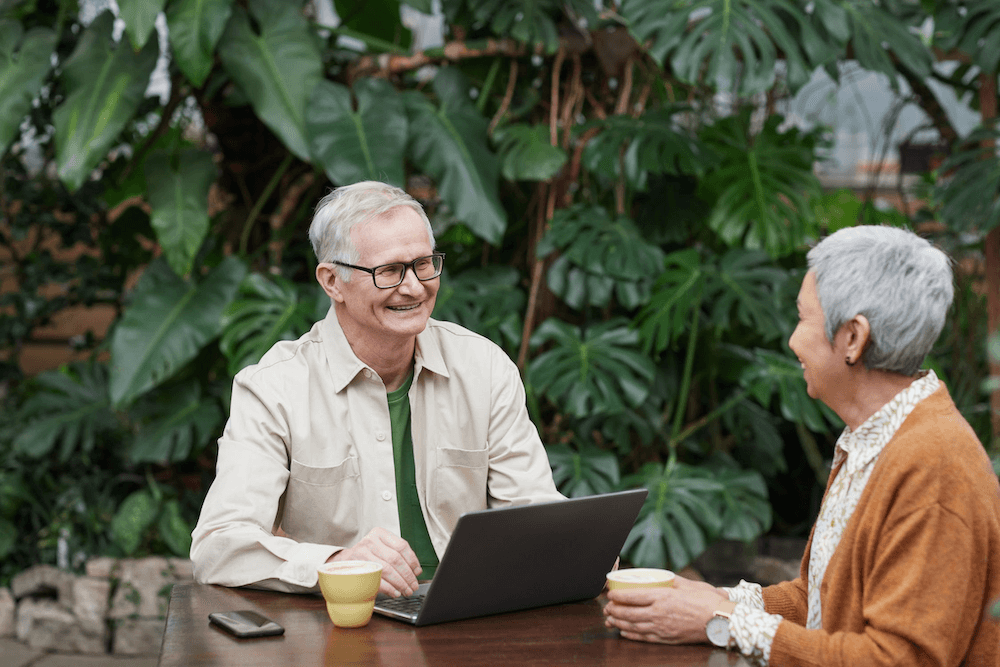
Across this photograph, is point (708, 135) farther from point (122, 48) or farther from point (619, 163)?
point (122, 48)

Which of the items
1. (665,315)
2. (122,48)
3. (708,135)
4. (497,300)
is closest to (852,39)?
(708,135)

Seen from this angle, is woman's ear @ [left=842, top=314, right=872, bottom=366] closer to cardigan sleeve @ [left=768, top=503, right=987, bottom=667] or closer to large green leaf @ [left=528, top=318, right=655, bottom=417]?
cardigan sleeve @ [left=768, top=503, right=987, bottom=667]

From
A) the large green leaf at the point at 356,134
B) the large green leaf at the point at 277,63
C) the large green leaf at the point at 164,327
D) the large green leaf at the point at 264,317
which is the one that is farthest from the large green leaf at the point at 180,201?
the large green leaf at the point at 356,134

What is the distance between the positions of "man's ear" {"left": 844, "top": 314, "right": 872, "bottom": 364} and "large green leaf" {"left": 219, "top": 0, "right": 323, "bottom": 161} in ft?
6.92

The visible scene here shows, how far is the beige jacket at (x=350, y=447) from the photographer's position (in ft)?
4.96

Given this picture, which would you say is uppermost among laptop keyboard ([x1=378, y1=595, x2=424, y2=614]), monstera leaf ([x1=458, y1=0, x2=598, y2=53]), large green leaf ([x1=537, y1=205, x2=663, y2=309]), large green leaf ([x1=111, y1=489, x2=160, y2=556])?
monstera leaf ([x1=458, y1=0, x2=598, y2=53])

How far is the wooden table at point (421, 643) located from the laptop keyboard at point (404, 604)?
23 mm

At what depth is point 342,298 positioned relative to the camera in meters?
1.70

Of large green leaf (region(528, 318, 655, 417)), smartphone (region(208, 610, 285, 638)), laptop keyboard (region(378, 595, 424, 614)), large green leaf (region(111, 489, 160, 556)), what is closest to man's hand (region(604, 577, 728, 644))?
laptop keyboard (region(378, 595, 424, 614))

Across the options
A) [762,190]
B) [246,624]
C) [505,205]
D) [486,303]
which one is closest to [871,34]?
[762,190]

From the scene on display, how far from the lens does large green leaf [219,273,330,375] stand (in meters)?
2.97

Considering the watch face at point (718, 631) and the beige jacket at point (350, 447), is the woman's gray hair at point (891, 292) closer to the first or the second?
the watch face at point (718, 631)

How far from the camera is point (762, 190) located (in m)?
3.05

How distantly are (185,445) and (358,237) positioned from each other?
1.90 m
